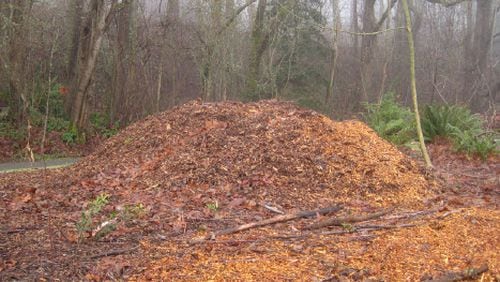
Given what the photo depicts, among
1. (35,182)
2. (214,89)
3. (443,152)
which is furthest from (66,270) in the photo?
(214,89)

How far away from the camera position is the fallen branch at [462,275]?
3854 mm

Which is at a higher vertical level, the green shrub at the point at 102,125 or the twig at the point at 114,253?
the green shrub at the point at 102,125

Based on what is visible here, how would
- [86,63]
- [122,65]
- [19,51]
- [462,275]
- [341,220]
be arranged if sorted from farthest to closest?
[122,65]
[86,63]
[19,51]
[341,220]
[462,275]

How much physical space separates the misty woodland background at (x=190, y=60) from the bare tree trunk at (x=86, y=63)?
3 cm

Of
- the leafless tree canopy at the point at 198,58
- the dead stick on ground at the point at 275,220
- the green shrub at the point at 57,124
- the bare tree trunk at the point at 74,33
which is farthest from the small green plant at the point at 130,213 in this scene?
the bare tree trunk at the point at 74,33

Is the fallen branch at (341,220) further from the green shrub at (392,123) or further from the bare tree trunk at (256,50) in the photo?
the bare tree trunk at (256,50)

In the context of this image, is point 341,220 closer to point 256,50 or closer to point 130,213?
point 130,213

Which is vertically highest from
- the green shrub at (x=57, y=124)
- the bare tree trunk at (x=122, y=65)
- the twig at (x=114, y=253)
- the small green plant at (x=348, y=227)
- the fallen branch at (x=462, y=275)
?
the bare tree trunk at (x=122, y=65)

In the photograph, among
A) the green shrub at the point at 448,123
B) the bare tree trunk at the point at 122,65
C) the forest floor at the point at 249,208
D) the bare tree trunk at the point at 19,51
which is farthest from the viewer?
the bare tree trunk at the point at 122,65

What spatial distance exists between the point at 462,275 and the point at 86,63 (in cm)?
1151

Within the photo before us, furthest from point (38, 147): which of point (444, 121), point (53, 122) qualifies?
point (444, 121)

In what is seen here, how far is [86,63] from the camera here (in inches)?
535

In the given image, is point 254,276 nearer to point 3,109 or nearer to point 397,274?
point 397,274

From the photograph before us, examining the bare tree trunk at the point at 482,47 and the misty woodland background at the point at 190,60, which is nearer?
the misty woodland background at the point at 190,60
